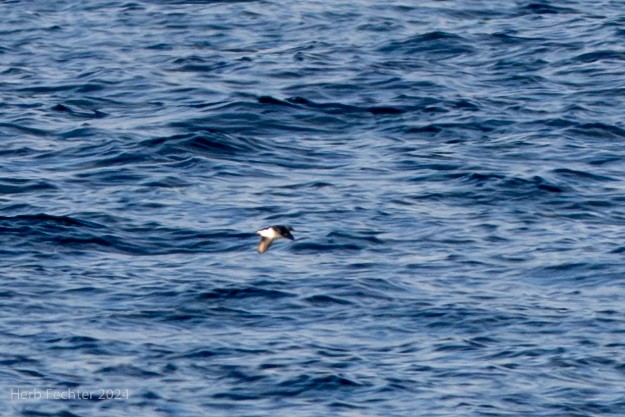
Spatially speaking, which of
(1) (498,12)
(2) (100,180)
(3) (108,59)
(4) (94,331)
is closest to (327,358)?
(4) (94,331)

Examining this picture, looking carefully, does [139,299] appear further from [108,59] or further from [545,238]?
[108,59]

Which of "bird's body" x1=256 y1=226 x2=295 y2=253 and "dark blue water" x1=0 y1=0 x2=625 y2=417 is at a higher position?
"bird's body" x1=256 y1=226 x2=295 y2=253

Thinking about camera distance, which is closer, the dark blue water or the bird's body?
the dark blue water

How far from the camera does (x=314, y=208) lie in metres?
25.5

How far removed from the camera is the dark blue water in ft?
66.7

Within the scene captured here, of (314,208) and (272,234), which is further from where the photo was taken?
(314,208)

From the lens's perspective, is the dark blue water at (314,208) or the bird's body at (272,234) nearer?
the dark blue water at (314,208)

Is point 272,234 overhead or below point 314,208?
overhead

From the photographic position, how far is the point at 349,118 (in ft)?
96.0

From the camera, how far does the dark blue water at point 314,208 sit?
20.3 meters

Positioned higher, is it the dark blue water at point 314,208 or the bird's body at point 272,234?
the bird's body at point 272,234

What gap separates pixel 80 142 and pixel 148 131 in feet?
3.89

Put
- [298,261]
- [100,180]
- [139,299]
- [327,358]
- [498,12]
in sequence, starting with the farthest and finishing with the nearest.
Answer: [498,12] < [100,180] < [298,261] < [139,299] < [327,358]

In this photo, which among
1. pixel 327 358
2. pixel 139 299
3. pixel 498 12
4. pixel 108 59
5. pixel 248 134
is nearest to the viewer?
pixel 327 358
